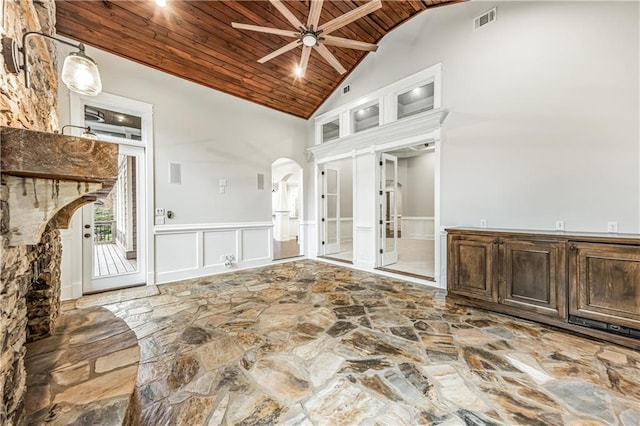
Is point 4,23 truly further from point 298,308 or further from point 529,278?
point 529,278

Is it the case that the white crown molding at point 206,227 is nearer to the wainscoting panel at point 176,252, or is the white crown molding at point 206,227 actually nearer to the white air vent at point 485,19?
the wainscoting panel at point 176,252

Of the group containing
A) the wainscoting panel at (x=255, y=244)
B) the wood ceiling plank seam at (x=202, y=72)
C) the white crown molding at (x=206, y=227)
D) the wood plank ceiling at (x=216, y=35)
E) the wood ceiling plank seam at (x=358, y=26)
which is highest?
the wood ceiling plank seam at (x=358, y=26)

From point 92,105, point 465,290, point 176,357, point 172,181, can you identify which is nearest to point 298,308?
point 176,357

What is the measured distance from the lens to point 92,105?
370 centimetres

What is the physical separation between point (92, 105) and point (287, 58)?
10.3ft

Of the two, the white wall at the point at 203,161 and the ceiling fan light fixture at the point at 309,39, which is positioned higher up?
the ceiling fan light fixture at the point at 309,39

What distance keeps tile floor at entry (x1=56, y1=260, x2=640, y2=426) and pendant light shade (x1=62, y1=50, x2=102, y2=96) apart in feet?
7.14

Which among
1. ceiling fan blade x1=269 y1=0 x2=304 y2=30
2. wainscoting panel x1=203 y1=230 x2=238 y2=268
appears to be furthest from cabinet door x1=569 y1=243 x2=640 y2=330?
wainscoting panel x1=203 y1=230 x2=238 y2=268

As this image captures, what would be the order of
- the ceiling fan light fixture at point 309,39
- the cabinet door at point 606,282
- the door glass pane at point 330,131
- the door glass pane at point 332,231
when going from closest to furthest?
the cabinet door at point 606,282 → the ceiling fan light fixture at point 309,39 → the door glass pane at point 330,131 → the door glass pane at point 332,231

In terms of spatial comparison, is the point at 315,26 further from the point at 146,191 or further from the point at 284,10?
the point at 146,191

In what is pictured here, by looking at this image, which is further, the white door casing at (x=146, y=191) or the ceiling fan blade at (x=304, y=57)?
the white door casing at (x=146, y=191)

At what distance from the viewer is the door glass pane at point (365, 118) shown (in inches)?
205

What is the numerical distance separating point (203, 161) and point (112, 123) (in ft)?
4.64

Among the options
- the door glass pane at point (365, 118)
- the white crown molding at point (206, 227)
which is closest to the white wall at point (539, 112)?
the door glass pane at point (365, 118)
